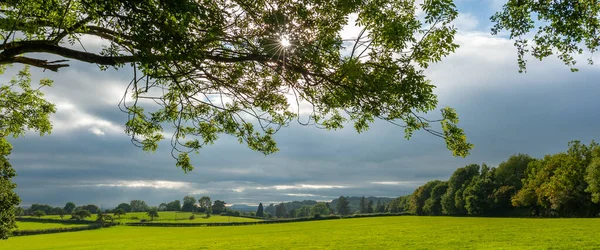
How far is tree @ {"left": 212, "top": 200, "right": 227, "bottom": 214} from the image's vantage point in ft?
593

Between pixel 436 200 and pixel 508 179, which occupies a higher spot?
pixel 508 179

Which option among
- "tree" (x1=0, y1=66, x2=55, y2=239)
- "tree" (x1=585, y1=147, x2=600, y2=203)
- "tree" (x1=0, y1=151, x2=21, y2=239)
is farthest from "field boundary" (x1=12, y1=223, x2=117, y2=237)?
"tree" (x1=585, y1=147, x2=600, y2=203)

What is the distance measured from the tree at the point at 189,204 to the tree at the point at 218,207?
10.0m

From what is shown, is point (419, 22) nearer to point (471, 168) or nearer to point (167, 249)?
point (167, 249)

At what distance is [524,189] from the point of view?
84.1 m

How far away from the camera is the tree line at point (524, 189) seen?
70.4m

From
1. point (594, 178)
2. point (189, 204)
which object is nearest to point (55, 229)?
point (189, 204)

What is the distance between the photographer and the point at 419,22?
8.65 metres

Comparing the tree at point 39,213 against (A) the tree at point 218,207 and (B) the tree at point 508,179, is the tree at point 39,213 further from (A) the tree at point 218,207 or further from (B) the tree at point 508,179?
(B) the tree at point 508,179

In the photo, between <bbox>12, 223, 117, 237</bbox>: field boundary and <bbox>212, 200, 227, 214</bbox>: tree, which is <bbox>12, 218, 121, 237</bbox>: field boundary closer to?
<bbox>12, 223, 117, 237</bbox>: field boundary

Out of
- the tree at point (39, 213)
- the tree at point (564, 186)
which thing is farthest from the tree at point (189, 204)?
the tree at point (564, 186)

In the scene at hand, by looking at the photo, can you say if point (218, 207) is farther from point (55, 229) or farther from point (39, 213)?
point (55, 229)

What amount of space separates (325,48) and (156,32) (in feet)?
12.6

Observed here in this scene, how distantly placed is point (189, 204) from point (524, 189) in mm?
153082
